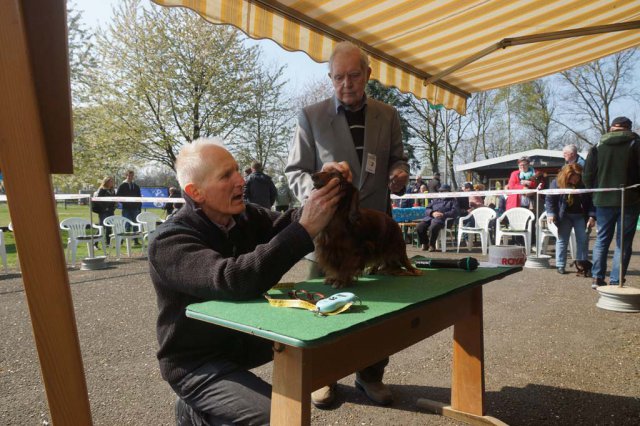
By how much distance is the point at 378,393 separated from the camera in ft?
9.89

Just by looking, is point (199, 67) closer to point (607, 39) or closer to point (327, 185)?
point (607, 39)

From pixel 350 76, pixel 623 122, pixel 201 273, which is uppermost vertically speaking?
pixel 623 122

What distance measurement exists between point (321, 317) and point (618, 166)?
5929 mm

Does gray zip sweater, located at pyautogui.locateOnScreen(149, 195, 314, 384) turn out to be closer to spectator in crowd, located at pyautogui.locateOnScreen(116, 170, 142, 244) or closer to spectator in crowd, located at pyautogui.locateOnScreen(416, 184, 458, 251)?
spectator in crowd, located at pyautogui.locateOnScreen(416, 184, 458, 251)

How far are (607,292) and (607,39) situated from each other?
2810 mm

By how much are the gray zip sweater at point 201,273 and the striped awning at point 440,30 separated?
1855mm

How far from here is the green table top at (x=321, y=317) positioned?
1.33 m

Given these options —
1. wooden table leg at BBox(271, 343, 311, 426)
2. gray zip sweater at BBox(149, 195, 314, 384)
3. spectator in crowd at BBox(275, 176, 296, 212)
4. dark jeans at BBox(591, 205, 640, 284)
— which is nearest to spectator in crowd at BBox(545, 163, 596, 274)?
dark jeans at BBox(591, 205, 640, 284)

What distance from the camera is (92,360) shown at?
393cm

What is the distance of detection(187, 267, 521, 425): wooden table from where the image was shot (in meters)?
1.39

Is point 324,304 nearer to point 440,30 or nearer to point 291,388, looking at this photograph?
point 291,388

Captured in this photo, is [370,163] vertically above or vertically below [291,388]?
above

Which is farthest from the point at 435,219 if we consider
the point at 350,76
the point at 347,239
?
the point at 347,239

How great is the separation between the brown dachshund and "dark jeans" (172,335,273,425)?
1.93 feet
